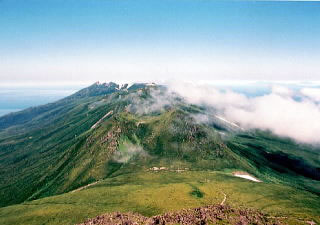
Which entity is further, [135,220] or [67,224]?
[67,224]

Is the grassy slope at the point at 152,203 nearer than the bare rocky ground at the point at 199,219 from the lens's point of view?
No

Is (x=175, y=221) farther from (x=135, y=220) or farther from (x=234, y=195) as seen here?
(x=234, y=195)

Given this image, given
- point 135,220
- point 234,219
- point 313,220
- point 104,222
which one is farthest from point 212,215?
point 313,220

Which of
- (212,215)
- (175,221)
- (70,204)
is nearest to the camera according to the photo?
(175,221)

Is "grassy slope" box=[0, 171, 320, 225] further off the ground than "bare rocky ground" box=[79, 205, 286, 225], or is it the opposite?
"bare rocky ground" box=[79, 205, 286, 225]

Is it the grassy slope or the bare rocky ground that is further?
the grassy slope

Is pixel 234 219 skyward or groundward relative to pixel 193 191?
skyward

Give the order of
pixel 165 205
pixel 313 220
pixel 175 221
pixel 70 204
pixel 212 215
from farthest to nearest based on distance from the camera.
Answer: pixel 70 204 → pixel 165 205 → pixel 313 220 → pixel 212 215 → pixel 175 221

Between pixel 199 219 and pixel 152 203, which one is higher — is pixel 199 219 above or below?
above

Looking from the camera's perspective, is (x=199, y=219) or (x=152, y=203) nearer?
(x=199, y=219)

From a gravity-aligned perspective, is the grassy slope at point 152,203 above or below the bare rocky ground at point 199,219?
below

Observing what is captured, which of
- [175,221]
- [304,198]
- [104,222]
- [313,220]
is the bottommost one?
[304,198]
